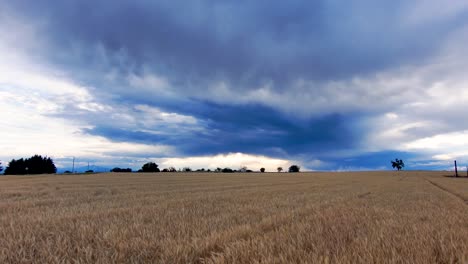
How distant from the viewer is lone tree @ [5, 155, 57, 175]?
4852 inches

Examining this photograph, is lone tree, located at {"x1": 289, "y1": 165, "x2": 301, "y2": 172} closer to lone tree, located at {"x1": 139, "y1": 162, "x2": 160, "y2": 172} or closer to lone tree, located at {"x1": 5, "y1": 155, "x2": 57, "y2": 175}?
lone tree, located at {"x1": 139, "y1": 162, "x2": 160, "y2": 172}

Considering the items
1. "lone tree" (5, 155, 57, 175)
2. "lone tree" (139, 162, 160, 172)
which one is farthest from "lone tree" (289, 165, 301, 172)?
"lone tree" (5, 155, 57, 175)

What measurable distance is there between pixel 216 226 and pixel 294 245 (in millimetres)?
2415

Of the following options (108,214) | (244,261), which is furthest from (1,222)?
(244,261)

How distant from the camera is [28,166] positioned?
124 metres

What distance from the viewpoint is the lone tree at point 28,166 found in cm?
12325

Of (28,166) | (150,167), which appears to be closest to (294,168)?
(150,167)

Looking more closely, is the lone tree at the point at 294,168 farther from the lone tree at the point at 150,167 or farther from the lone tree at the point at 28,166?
the lone tree at the point at 28,166

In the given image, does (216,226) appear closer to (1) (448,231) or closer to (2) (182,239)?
(2) (182,239)

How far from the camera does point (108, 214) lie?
866 cm

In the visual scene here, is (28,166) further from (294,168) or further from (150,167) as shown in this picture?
(294,168)

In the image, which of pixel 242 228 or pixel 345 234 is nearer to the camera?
pixel 345 234

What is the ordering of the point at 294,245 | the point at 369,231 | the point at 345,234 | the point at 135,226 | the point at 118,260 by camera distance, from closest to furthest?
1. the point at 118,260
2. the point at 294,245
3. the point at 345,234
4. the point at 369,231
5. the point at 135,226

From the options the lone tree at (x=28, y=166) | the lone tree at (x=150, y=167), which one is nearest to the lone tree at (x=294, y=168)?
the lone tree at (x=150, y=167)
